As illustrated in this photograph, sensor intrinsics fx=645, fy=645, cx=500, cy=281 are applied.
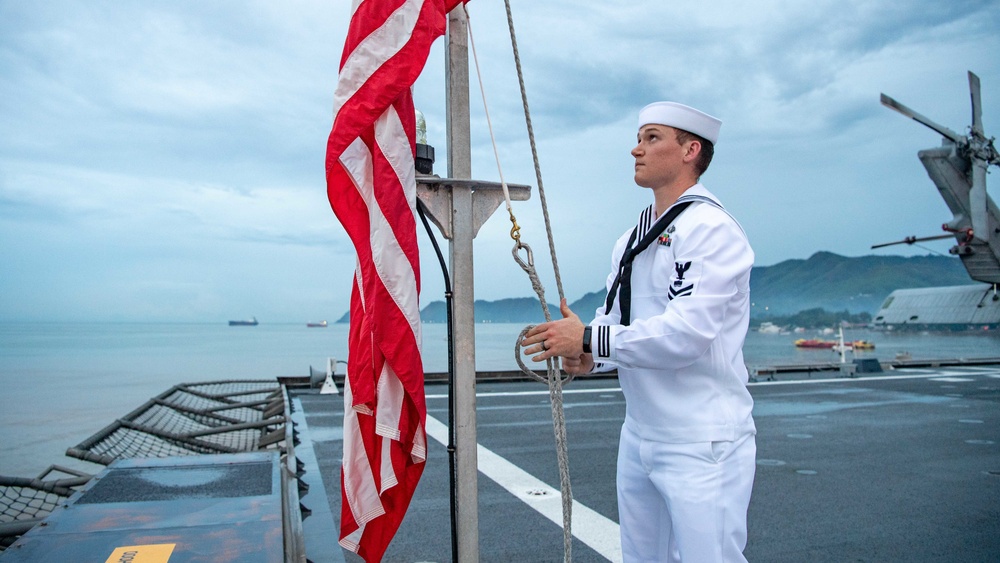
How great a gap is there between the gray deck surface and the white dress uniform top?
5.96 ft

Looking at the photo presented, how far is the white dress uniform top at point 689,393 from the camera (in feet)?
5.93

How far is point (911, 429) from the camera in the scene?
321 inches

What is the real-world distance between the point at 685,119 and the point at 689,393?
882mm

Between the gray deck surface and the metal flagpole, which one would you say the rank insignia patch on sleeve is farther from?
the gray deck surface

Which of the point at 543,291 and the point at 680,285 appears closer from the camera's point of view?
the point at 680,285

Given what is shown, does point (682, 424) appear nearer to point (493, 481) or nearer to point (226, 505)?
point (226, 505)

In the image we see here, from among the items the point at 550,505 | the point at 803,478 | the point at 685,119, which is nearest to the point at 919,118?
the point at 803,478

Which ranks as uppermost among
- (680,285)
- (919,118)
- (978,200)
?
(919,118)

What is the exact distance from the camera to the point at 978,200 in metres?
31.4

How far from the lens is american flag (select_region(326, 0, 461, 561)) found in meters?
2.22

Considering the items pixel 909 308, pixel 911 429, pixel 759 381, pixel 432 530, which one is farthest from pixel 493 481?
pixel 909 308

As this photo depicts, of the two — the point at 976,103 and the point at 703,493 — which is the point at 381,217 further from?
the point at 976,103

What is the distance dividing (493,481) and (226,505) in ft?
10.5

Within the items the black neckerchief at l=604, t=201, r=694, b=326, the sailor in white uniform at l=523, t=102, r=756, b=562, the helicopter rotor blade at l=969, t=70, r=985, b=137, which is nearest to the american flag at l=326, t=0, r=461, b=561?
the sailor in white uniform at l=523, t=102, r=756, b=562
